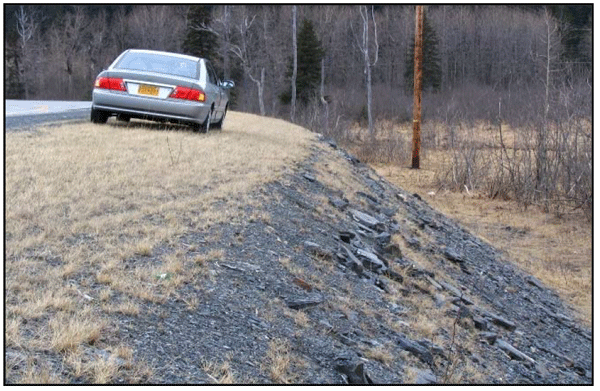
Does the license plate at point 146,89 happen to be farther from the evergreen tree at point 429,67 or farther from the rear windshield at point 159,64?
the evergreen tree at point 429,67

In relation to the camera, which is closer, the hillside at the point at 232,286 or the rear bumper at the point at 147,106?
the hillside at the point at 232,286

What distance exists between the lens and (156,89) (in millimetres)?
11695

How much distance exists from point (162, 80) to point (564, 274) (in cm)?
716

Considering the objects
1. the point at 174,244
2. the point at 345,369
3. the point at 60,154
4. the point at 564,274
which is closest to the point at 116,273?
the point at 174,244

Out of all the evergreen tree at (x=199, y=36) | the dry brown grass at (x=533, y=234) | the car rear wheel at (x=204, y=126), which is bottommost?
the dry brown grass at (x=533, y=234)

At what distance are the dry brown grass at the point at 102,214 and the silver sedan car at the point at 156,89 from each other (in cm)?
38

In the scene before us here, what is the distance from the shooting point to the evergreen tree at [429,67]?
46781 millimetres

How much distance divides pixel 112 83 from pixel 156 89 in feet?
2.35

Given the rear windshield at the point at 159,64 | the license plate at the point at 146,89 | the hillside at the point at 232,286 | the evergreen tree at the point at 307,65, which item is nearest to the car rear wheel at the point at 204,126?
the rear windshield at the point at 159,64

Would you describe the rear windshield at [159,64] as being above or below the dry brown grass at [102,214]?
above

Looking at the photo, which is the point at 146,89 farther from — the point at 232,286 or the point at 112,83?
the point at 232,286

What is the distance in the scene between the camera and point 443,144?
29.7 metres

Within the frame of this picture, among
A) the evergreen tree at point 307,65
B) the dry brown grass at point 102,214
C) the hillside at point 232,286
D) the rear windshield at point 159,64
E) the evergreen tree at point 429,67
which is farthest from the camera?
A: the evergreen tree at point 429,67

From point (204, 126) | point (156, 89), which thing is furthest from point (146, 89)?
point (204, 126)
